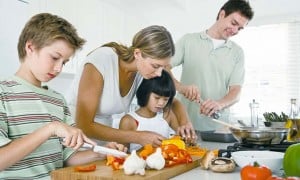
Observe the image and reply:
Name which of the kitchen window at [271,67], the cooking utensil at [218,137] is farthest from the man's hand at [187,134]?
the kitchen window at [271,67]

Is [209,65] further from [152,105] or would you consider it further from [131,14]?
[131,14]

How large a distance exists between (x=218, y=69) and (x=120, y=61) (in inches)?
35.9

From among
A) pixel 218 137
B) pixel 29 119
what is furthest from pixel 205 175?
pixel 218 137

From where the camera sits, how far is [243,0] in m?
2.21

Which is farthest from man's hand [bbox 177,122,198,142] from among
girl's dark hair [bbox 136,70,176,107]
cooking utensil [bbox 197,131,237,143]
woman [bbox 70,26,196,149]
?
girl's dark hair [bbox 136,70,176,107]

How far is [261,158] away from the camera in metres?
0.95

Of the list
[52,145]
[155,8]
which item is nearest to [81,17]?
[155,8]

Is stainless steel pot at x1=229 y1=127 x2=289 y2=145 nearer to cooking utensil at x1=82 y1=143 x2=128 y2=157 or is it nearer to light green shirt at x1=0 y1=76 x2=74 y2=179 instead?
cooking utensil at x1=82 y1=143 x2=128 y2=157

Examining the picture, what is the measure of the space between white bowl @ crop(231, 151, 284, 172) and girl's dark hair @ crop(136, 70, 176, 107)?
0.87m

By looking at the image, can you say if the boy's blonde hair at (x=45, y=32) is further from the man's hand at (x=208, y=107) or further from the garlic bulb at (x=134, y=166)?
the man's hand at (x=208, y=107)

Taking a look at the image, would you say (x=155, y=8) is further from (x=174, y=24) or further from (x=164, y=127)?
(x=164, y=127)

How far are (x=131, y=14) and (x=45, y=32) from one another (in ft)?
9.95

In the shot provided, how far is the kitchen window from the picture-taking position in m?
3.55

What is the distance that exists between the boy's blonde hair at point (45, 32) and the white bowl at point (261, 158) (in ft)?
2.05
